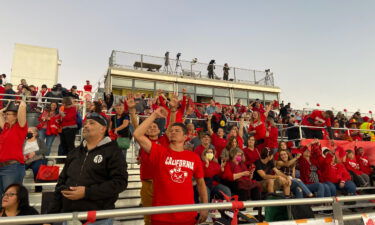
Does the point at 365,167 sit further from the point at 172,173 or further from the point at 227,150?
the point at 172,173

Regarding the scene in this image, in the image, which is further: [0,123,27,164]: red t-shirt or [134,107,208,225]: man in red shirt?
[0,123,27,164]: red t-shirt

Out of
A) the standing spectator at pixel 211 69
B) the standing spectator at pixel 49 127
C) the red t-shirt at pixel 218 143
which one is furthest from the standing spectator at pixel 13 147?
the standing spectator at pixel 211 69

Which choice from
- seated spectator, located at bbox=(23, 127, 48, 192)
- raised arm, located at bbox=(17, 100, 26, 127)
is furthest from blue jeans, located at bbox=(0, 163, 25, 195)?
seated spectator, located at bbox=(23, 127, 48, 192)

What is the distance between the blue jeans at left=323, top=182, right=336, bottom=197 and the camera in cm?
690

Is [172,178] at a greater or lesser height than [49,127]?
lesser

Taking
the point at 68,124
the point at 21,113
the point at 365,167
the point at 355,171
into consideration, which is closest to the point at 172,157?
the point at 21,113

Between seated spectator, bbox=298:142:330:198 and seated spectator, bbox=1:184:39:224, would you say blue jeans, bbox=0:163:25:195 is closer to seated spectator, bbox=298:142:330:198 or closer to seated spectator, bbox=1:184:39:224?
seated spectator, bbox=1:184:39:224

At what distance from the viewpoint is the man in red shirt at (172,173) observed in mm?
2748

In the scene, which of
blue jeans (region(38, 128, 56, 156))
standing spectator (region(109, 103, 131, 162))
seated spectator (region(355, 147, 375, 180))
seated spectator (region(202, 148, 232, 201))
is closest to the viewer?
seated spectator (region(202, 148, 232, 201))

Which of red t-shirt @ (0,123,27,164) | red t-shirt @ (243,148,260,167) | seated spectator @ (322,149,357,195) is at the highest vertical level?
red t-shirt @ (0,123,27,164)

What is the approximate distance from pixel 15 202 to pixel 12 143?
1.54 m

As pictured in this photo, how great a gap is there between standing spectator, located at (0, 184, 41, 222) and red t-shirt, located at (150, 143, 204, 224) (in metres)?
1.52

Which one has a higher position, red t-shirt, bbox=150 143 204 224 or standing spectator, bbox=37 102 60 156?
standing spectator, bbox=37 102 60 156

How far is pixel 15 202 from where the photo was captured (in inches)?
119
